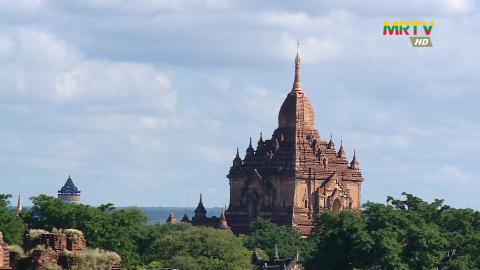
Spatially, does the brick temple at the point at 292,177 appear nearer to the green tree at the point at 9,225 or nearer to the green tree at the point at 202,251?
the green tree at the point at 202,251

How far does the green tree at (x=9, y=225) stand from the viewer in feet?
228

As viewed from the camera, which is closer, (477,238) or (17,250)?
(17,250)

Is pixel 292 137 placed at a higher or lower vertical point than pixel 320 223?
higher

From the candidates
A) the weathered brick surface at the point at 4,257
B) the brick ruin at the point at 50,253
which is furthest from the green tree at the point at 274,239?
the weathered brick surface at the point at 4,257

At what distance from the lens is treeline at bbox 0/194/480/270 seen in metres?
73.9

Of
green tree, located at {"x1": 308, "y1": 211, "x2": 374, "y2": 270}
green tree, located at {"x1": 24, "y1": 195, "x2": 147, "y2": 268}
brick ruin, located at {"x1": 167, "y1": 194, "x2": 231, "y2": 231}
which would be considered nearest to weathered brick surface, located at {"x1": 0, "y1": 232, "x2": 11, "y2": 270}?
green tree, located at {"x1": 24, "y1": 195, "x2": 147, "y2": 268}

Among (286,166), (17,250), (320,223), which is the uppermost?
(286,166)

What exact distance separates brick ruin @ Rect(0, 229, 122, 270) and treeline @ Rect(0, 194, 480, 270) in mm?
36020

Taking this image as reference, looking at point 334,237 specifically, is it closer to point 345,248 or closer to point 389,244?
point 345,248

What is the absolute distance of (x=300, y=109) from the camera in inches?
5349

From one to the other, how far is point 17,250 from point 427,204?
2369 inches

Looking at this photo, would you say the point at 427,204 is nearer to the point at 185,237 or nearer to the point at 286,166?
the point at 185,237

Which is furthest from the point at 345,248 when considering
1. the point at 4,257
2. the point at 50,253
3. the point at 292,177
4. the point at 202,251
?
the point at 292,177

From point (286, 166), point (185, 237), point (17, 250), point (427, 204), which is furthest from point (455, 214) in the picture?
point (17, 250)
